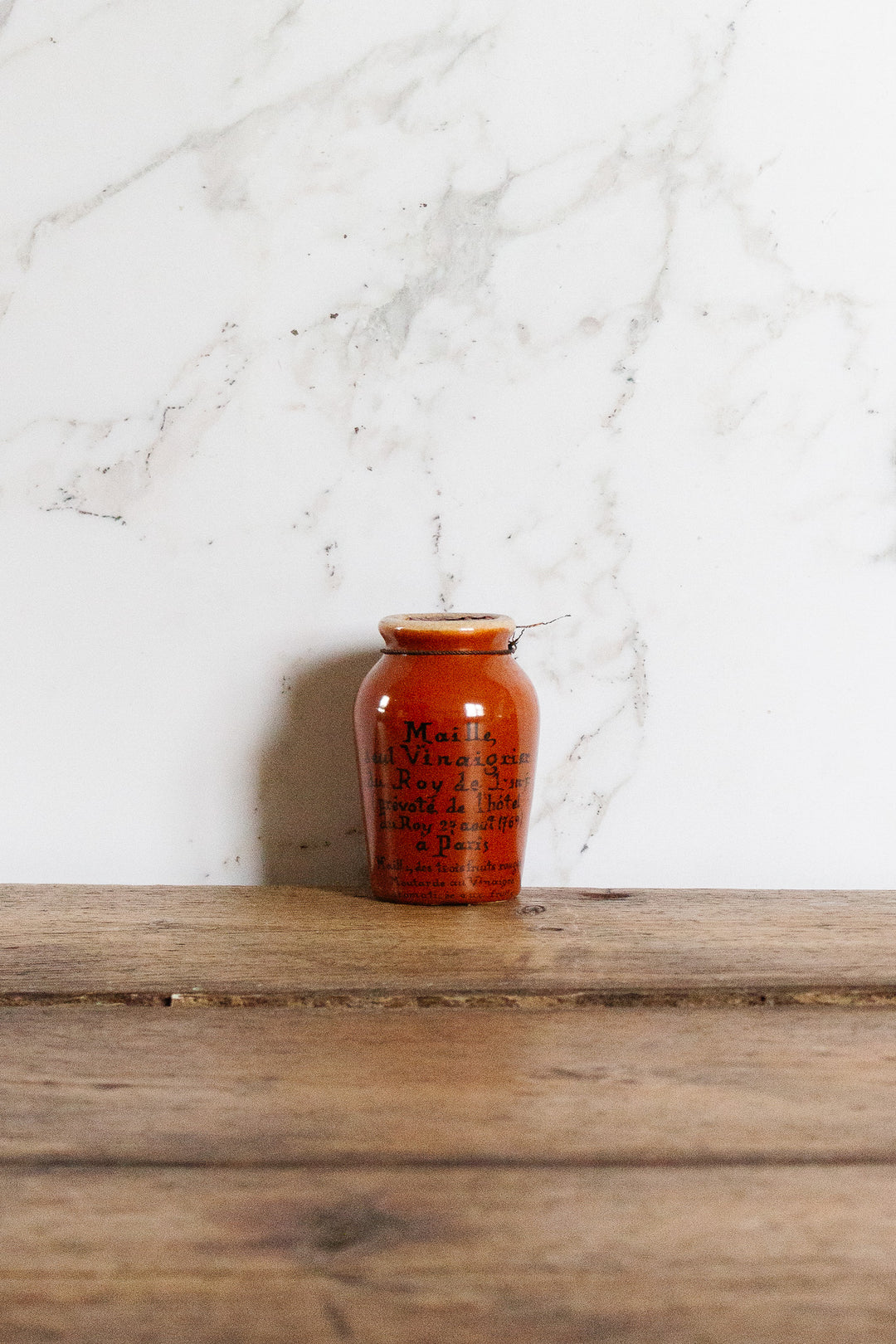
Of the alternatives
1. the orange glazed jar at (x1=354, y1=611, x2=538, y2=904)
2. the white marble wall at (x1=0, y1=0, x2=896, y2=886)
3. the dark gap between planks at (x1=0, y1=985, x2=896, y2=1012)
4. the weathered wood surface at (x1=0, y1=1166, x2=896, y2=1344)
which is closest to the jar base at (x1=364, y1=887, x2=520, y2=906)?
the orange glazed jar at (x1=354, y1=611, x2=538, y2=904)

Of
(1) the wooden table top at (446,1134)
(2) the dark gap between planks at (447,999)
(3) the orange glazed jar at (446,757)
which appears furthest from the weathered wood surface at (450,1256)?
(3) the orange glazed jar at (446,757)

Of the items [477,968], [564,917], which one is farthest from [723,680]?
[477,968]

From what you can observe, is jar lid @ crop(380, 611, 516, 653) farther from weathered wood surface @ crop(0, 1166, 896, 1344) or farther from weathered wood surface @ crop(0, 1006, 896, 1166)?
weathered wood surface @ crop(0, 1166, 896, 1344)

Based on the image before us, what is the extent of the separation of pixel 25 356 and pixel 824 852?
35.7 inches

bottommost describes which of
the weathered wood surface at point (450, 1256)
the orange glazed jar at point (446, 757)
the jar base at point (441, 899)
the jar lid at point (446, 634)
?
the jar base at point (441, 899)

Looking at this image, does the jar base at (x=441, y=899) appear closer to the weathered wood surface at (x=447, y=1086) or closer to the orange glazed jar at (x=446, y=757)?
the orange glazed jar at (x=446, y=757)

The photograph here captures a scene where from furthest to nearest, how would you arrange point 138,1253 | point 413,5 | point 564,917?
point 413,5 < point 564,917 < point 138,1253

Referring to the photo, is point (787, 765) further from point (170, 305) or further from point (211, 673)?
point (170, 305)

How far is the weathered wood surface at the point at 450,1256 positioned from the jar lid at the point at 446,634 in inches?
20.4

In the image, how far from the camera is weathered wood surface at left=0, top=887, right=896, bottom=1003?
74 cm

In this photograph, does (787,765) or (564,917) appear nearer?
(564,917)

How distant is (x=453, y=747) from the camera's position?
93cm

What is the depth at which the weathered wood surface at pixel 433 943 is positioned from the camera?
74 centimetres

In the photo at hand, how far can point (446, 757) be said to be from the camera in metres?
0.93
